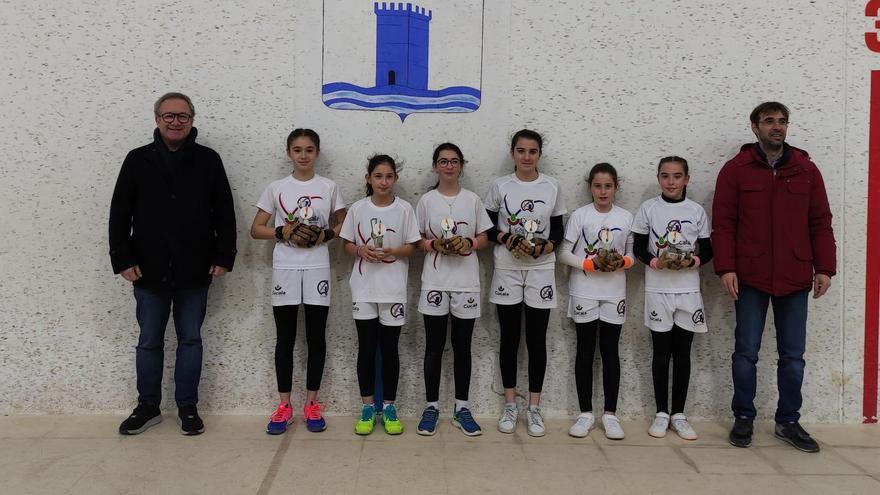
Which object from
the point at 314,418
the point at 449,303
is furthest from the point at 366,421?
the point at 449,303

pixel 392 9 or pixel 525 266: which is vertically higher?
pixel 392 9

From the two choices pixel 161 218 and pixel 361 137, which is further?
pixel 361 137

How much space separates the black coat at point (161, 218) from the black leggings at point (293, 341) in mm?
378

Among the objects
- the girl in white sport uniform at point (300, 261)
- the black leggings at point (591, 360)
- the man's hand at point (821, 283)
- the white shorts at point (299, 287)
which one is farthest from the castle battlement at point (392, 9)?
the man's hand at point (821, 283)

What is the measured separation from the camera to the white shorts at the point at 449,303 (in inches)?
120

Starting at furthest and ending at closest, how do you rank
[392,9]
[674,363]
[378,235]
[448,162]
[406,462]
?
1. [392,9]
2. [674,363]
3. [448,162]
4. [378,235]
5. [406,462]

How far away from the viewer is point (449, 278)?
10.0ft

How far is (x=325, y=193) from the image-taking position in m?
3.15

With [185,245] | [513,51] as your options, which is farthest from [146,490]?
[513,51]

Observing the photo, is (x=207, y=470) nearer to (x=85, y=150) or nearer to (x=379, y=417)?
(x=379, y=417)

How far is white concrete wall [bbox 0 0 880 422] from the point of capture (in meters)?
3.29

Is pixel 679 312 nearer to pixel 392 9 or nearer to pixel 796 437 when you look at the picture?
pixel 796 437

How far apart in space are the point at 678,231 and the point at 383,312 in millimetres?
1453

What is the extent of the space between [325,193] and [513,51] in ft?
3.98
